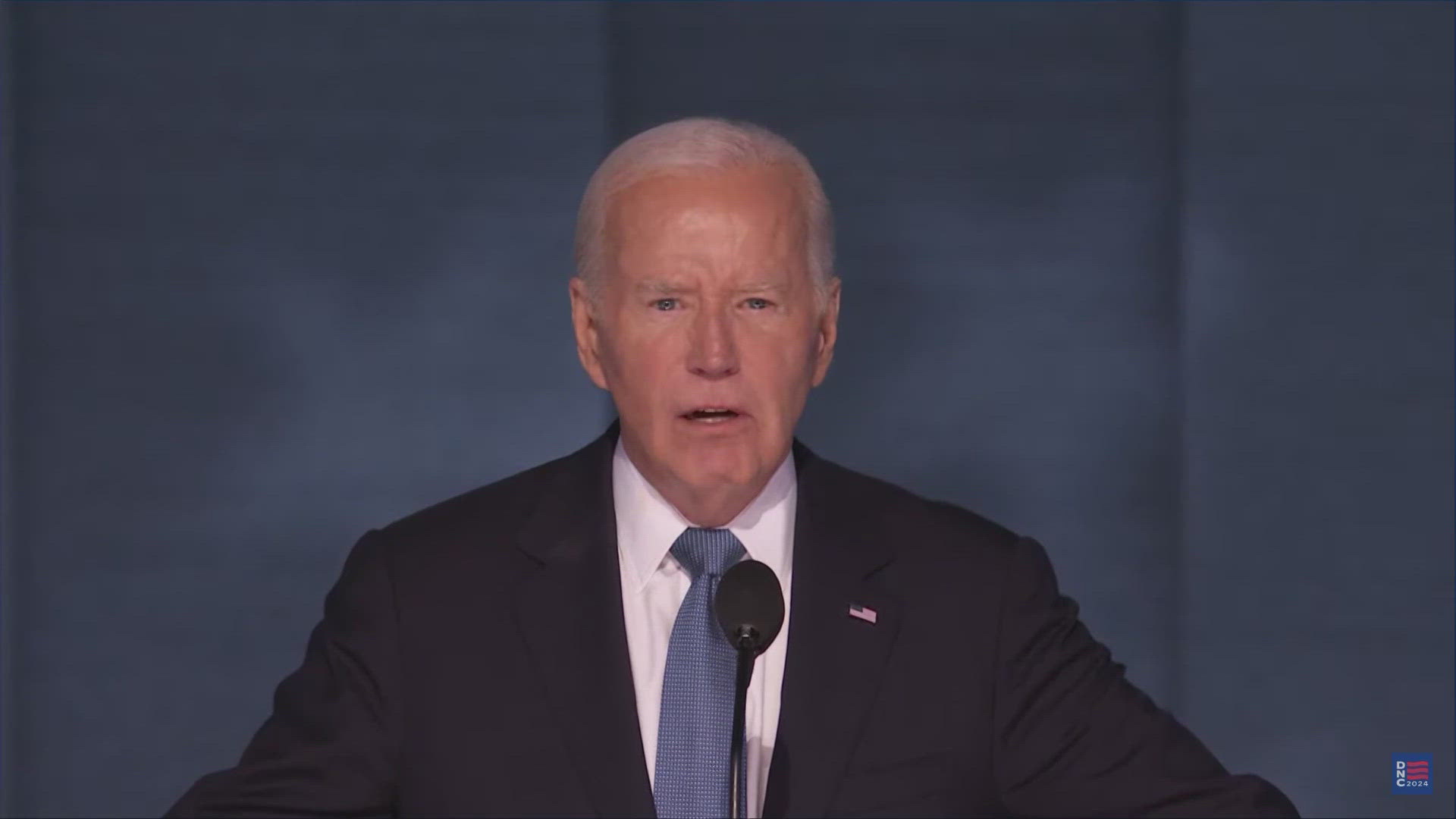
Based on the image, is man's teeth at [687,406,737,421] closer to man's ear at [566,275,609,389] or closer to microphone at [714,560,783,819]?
man's ear at [566,275,609,389]

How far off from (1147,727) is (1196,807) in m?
0.10

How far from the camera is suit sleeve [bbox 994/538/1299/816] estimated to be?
1.80m

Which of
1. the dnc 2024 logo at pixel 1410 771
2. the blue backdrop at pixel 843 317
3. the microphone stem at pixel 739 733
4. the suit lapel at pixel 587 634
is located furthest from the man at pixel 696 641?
the dnc 2024 logo at pixel 1410 771

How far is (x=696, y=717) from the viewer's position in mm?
1782

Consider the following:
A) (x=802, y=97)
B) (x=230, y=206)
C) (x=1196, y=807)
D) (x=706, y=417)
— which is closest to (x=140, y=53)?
(x=230, y=206)

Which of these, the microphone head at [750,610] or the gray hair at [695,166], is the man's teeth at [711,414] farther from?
the microphone head at [750,610]

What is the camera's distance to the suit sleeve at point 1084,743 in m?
1.80

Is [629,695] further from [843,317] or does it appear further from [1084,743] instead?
[843,317]

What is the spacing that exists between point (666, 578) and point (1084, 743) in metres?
0.48

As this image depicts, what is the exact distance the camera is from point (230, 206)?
2.99 m

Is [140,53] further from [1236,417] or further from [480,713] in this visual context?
[1236,417]

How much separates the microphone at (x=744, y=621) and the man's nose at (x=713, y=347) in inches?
15.2

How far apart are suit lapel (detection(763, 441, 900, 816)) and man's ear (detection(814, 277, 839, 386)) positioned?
5.5 inches

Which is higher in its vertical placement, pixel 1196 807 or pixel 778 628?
pixel 778 628
